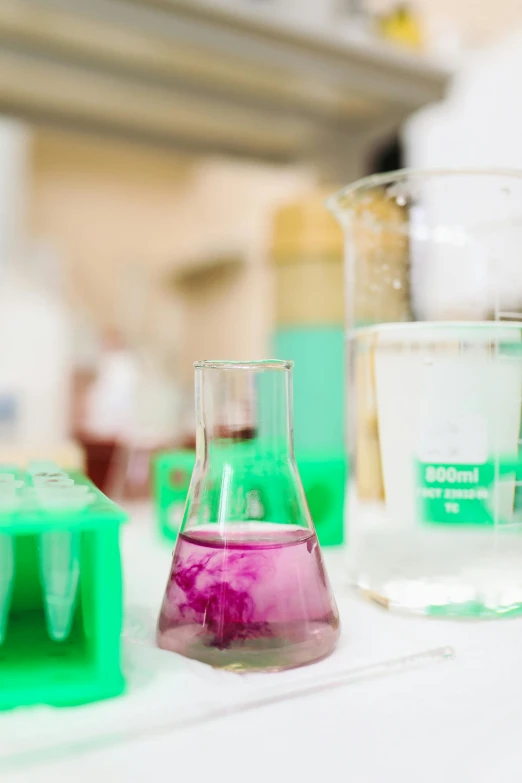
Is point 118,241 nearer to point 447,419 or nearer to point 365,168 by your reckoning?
point 365,168

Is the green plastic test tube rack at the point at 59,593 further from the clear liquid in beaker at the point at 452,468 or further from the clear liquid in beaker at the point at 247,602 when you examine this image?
the clear liquid in beaker at the point at 452,468

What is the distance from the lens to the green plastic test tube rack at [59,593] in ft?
1.08

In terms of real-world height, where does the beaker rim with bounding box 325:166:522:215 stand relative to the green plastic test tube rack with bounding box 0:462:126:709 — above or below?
above

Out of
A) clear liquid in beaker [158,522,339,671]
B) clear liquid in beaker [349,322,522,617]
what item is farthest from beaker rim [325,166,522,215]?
clear liquid in beaker [158,522,339,671]

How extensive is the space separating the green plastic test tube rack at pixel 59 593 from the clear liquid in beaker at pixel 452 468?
208 millimetres

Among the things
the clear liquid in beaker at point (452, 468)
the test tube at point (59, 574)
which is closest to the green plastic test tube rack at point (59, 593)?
the test tube at point (59, 574)

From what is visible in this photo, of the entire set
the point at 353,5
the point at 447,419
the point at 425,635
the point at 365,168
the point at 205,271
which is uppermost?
the point at 353,5

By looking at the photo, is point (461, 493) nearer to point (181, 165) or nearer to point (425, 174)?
point (425, 174)

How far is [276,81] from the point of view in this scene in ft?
3.19

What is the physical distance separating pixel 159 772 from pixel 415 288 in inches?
15.9

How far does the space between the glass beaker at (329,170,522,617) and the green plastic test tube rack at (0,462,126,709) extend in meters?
0.21

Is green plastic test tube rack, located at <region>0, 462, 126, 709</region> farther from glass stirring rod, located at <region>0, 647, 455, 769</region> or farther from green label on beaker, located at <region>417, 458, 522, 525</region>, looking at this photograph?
green label on beaker, located at <region>417, 458, 522, 525</region>

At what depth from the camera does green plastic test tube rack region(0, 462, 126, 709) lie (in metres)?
0.33

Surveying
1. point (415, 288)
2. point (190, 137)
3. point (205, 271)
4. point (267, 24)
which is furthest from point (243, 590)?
point (205, 271)
